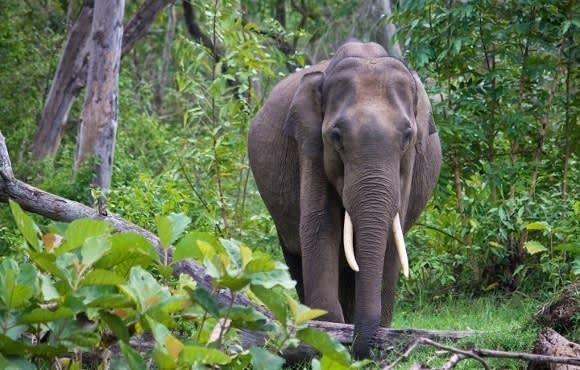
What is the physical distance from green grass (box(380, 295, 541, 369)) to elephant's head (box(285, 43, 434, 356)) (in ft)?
1.89

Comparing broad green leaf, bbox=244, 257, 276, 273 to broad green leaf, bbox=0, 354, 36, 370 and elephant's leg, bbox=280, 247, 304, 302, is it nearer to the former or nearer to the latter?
broad green leaf, bbox=0, 354, 36, 370

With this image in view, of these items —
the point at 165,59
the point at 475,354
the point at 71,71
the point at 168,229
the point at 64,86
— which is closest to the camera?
the point at 475,354

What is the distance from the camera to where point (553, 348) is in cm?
638

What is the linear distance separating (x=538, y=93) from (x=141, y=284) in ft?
23.0

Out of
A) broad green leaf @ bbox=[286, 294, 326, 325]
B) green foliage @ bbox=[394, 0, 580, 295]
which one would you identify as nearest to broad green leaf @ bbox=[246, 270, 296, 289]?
broad green leaf @ bbox=[286, 294, 326, 325]

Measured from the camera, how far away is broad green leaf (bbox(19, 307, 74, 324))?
522cm

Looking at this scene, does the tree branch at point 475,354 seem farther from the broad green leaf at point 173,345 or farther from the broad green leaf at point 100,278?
the broad green leaf at point 100,278

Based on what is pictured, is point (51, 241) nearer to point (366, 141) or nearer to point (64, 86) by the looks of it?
point (366, 141)

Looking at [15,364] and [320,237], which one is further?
[320,237]

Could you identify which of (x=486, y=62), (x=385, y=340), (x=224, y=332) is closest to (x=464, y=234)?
(x=486, y=62)

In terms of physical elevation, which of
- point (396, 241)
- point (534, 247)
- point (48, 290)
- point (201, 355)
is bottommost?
point (534, 247)

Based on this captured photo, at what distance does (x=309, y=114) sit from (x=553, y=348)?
319 cm

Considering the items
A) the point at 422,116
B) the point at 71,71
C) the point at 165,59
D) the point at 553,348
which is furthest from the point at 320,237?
the point at 165,59

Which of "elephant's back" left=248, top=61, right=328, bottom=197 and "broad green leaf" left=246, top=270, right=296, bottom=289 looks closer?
"broad green leaf" left=246, top=270, right=296, bottom=289
